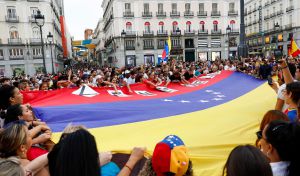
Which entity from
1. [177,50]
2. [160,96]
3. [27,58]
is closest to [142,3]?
[177,50]

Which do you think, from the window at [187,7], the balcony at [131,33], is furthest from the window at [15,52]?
the window at [187,7]

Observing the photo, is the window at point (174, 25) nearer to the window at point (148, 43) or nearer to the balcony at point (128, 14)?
the window at point (148, 43)

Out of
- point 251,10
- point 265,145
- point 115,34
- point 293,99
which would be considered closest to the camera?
point 265,145

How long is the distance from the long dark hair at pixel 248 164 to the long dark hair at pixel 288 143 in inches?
14.2

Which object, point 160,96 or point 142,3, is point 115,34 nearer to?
point 142,3

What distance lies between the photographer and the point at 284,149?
2.05 m

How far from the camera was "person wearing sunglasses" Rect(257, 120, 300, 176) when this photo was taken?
201 centimetres

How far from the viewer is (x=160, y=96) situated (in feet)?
24.6

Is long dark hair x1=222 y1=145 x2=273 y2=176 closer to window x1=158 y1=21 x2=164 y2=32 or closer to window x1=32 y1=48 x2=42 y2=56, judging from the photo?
window x1=32 y1=48 x2=42 y2=56

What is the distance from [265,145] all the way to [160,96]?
17.5ft

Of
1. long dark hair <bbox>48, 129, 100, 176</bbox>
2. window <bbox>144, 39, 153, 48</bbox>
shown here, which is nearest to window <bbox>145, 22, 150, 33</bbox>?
window <bbox>144, 39, 153, 48</bbox>

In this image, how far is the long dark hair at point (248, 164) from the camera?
5.68 feet

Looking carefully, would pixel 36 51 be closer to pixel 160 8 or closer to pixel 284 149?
pixel 160 8

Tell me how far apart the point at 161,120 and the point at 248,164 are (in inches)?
122
